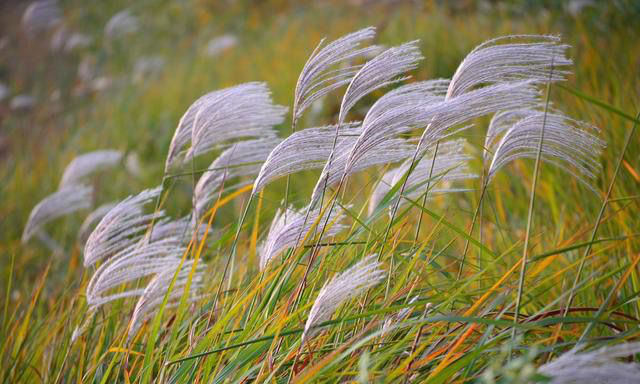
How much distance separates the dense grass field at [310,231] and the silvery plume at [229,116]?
0.43 feet

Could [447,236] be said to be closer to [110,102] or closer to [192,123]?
[192,123]

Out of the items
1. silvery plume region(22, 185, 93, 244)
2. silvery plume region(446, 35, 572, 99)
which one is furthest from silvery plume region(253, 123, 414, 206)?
silvery plume region(22, 185, 93, 244)

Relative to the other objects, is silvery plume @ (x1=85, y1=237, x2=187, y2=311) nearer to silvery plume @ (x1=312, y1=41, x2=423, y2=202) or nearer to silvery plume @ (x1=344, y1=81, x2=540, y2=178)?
silvery plume @ (x1=312, y1=41, x2=423, y2=202)

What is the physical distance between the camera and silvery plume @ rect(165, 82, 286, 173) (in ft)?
5.10

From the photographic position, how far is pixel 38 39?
8.80m

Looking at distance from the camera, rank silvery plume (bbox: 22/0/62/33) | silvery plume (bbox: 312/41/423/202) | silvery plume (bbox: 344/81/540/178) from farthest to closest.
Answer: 1. silvery plume (bbox: 22/0/62/33)
2. silvery plume (bbox: 312/41/423/202)
3. silvery plume (bbox: 344/81/540/178)

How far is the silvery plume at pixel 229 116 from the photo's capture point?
1.56 meters

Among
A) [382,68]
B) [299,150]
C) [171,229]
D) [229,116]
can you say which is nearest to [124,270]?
[171,229]

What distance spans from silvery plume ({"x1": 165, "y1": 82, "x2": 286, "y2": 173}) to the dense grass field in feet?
0.43

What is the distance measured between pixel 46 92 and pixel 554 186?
267 inches

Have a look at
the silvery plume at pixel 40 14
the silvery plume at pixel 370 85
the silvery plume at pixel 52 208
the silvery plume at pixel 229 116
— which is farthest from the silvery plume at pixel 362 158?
the silvery plume at pixel 40 14

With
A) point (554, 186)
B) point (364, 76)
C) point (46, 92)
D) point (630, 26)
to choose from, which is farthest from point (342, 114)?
point (46, 92)

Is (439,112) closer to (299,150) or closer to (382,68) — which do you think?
(382,68)

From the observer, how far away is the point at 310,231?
127 cm
